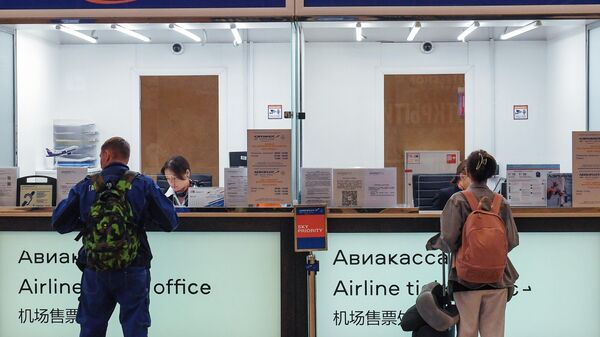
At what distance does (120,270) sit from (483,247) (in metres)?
1.79

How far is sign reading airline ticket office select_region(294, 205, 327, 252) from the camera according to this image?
140 inches

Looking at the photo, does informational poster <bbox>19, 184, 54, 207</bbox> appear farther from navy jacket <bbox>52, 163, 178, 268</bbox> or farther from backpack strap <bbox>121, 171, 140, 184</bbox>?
backpack strap <bbox>121, 171, 140, 184</bbox>

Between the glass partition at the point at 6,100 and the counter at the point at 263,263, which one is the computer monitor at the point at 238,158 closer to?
the counter at the point at 263,263

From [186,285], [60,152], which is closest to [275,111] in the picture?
[60,152]

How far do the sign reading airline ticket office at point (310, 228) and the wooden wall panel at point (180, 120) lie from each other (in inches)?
189

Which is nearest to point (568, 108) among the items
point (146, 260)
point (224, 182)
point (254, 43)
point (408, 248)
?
point (254, 43)

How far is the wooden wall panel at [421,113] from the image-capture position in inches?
329

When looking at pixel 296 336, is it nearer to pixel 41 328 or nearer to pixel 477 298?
pixel 477 298

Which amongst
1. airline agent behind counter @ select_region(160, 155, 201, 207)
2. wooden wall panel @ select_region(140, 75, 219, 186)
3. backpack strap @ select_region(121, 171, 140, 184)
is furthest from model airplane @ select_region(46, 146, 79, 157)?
backpack strap @ select_region(121, 171, 140, 184)

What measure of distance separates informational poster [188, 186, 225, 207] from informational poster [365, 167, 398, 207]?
3.13 feet

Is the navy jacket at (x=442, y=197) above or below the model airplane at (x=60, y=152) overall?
below

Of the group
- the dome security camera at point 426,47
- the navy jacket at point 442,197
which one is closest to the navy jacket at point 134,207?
the navy jacket at point 442,197

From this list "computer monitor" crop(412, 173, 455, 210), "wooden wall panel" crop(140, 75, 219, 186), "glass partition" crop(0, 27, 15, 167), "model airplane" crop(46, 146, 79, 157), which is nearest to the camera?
"computer monitor" crop(412, 173, 455, 210)

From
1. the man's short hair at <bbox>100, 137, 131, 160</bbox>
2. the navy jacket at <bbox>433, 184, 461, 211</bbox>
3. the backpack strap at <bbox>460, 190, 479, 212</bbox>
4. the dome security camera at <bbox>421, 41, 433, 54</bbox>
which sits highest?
the dome security camera at <bbox>421, 41, 433, 54</bbox>
